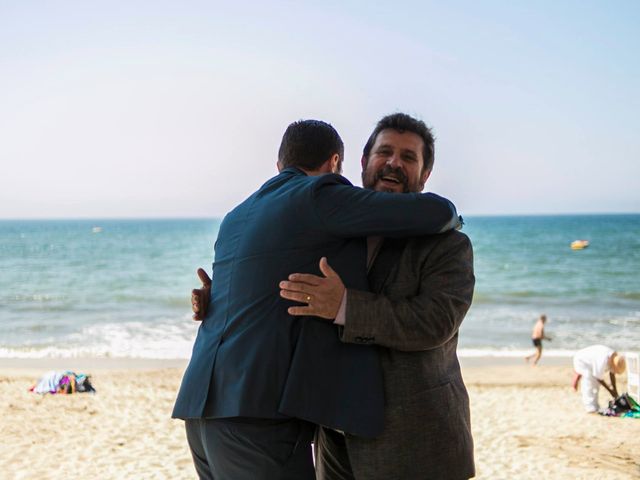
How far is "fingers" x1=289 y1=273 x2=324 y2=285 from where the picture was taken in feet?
6.43

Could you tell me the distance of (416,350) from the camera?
81.0 inches

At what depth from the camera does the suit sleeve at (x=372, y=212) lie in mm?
1991

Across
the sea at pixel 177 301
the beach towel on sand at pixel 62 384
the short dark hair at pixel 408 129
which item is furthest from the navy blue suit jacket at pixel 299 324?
the sea at pixel 177 301

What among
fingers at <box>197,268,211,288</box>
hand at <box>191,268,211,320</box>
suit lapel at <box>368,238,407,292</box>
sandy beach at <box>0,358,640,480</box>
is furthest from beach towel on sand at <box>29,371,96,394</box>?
suit lapel at <box>368,238,407,292</box>

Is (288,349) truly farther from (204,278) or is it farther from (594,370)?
(594,370)

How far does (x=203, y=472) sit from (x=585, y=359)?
8.39 m

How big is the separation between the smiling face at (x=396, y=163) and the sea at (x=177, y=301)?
42.0ft

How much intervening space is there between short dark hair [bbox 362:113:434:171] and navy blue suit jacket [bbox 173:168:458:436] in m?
0.41

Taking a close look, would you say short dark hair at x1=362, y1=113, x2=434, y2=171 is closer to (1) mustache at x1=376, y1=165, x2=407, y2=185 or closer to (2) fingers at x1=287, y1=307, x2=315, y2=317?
(1) mustache at x1=376, y1=165, x2=407, y2=185

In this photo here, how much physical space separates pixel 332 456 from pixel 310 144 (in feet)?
3.02

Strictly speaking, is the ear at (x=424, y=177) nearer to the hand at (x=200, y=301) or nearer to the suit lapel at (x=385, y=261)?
the suit lapel at (x=385, y=261)

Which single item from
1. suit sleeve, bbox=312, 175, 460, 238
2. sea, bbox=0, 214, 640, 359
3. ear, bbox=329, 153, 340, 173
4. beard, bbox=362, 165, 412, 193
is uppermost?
ear, bbox=329, 153, 340, 173

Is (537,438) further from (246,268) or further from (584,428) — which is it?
(246,268)

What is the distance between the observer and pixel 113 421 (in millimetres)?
8641
